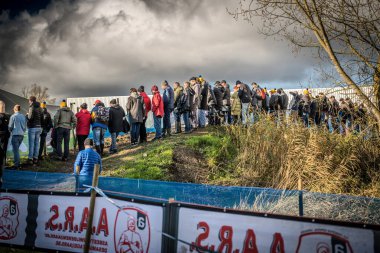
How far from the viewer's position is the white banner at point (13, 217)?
6.82m

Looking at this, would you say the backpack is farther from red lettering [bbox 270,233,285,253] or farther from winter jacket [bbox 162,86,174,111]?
red lettering [bbox 270,233,285,253]

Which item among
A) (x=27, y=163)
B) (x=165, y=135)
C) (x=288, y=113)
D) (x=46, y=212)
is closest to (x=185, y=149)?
(x=165, y=135)

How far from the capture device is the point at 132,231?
18.7 ft

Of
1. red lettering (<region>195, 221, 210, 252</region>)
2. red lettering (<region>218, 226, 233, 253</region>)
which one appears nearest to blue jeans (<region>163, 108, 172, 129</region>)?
red lettering (<region>195, 221, 210, 252</region>)

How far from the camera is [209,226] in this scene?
5.13 m

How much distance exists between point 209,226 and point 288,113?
8259mm

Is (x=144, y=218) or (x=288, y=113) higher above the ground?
(x=288, y=113)

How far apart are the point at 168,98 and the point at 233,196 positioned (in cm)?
879

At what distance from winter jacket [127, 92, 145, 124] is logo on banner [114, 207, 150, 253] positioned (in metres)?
8.67

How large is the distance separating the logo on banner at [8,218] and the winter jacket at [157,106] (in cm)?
808

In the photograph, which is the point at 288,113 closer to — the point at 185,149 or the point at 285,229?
the point at 185,149

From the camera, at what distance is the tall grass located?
10.3 meters

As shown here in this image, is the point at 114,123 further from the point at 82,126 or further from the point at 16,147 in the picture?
the point at 16,147

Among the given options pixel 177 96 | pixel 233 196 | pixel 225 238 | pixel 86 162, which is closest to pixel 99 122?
pixel 177 96
